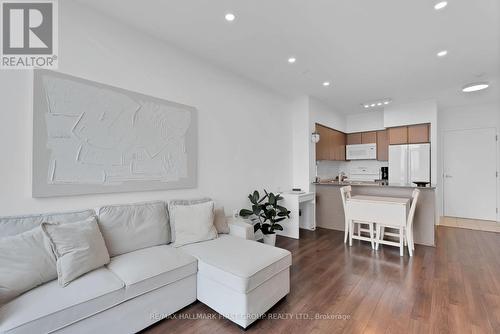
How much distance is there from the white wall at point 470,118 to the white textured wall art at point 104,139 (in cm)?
606

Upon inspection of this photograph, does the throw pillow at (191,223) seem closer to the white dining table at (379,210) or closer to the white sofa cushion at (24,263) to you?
the white sofa cushion at (24,263)

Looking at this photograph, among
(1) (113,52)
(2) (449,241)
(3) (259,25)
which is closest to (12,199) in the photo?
(1) (113,52)

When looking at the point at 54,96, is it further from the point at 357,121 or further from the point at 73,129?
the point at 357,121

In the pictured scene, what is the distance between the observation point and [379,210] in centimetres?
353

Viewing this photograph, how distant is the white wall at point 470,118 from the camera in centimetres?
512

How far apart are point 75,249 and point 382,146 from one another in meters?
6.27

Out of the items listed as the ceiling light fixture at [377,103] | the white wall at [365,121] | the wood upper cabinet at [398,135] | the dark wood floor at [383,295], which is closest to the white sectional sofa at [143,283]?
the dark wood floor at [383,295]

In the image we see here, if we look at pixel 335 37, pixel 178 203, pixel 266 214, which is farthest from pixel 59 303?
pixel 335 37

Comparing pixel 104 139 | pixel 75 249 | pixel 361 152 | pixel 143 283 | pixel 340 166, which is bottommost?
pixel 143 283

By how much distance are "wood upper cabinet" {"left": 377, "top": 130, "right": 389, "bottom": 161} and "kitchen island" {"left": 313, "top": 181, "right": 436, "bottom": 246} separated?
Result: 59.6 inches

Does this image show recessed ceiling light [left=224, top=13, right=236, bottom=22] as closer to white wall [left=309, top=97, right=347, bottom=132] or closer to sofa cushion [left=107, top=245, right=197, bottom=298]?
sofa cushion [left=107, top=245, right=197, bottom=298]

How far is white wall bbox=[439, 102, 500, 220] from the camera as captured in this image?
5121 millimetres

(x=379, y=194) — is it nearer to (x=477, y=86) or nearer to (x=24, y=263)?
(x=477, y=86)

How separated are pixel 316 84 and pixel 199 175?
2.60m
